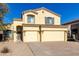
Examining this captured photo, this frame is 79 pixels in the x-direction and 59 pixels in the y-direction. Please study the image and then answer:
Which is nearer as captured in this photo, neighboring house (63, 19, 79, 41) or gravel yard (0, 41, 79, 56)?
gravel yard (0, 41, 79, 56)

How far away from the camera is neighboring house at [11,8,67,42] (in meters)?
24.6

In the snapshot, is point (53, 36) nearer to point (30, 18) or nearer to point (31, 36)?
point (31, 36)

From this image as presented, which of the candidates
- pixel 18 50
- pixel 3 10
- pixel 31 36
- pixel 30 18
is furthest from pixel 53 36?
pixel 18 50

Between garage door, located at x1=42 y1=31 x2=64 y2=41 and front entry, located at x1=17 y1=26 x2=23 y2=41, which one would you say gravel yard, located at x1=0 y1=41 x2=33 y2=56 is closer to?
front entry, located at x1=17 y1=26 x2=23 y2=41

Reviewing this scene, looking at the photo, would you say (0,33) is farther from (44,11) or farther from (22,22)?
(44,11)

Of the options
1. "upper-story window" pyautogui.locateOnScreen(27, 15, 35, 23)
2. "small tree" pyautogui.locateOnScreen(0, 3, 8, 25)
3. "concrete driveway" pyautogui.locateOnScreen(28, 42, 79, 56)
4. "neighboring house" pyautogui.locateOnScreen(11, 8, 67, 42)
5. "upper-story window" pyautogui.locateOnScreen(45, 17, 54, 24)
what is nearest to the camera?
"concrete driveway" pyautogui.locateOnScreen(28, 42, 79, 56)

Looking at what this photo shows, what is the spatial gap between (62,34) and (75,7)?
5.10 m

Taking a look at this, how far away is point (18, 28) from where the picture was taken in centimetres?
2514

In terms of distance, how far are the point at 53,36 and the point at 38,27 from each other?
2669mm

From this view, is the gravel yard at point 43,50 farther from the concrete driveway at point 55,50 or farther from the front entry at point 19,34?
the front entry at point 19,34

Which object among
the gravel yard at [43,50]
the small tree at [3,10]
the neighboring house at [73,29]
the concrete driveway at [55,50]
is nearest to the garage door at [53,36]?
the neighboring house at [73,29]

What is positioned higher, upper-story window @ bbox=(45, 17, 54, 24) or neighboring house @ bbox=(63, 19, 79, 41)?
upper-story window @ bbox=(45, 17, 54, 24)

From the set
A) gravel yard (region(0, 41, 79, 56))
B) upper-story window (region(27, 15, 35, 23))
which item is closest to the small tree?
gravel yard (region(0, 41, 79, 56))

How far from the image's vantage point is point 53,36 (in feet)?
80.9
